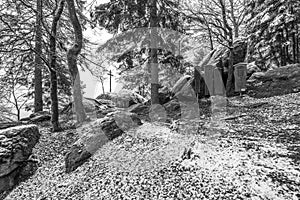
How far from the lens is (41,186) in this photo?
348 centimetres

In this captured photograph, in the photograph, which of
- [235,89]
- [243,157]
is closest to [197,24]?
[235,89]

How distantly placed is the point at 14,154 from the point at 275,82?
9001 mm

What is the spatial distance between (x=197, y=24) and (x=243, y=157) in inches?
246

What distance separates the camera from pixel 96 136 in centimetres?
435

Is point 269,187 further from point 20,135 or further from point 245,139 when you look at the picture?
point 20,135

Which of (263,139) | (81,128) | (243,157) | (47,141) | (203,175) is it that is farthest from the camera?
(81,128)

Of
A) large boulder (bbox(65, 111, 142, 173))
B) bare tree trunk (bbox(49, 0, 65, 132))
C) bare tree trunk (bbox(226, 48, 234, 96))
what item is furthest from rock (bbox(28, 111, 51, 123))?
bare tree trunk (bbox(226, 48, 234, 96))

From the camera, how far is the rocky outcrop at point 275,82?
23.5 ft

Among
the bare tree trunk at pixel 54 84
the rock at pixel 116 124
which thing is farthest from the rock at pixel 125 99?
the rock at pixel 116 124

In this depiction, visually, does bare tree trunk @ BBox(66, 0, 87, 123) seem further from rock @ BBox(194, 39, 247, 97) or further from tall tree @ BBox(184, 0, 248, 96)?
rock @ BBox(194, 39, 247, 97)

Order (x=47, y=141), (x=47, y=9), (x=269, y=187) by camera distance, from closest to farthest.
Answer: (x=269, y=187), (x=47, y=141), (x=47, y=9)

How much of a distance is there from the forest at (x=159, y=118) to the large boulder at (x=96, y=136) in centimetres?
2

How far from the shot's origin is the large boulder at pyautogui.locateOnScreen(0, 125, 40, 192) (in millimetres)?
3785

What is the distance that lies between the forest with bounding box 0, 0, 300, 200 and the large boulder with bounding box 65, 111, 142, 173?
1.0 inches
